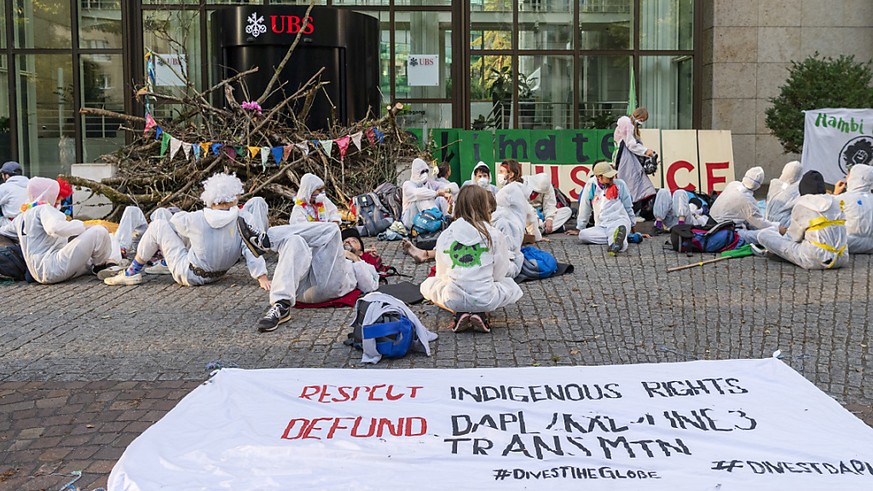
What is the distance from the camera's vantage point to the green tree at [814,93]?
17.4 meters

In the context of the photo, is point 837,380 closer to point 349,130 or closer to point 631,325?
point 631,325

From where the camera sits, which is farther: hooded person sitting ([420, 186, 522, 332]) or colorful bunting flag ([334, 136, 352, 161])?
colorful bunting flag ([334, 136, 352, 161])

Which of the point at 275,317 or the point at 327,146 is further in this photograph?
the point at 327,146

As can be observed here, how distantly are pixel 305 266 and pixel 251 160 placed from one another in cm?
613

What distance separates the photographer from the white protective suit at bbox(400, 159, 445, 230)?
13070 millimetres

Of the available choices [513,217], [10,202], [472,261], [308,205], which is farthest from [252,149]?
[472,261]

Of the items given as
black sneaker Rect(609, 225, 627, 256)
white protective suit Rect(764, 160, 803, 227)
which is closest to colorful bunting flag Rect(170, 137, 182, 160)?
black sneaker Rect(609, 225, 627, 256)

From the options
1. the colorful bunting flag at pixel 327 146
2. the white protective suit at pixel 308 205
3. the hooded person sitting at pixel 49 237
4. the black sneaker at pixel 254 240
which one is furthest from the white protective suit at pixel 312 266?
the colorful bunting flag at pixel 327 146

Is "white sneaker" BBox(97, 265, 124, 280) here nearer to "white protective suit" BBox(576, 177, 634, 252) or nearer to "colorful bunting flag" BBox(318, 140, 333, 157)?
"colorful bunting flag" BBox(318, 140, 333, 157)

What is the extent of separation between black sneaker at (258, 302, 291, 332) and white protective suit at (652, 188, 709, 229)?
6422 mm

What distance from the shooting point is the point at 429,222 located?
12602 mm

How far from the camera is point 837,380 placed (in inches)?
250

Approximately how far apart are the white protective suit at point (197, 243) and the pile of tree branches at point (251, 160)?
3.77 metres

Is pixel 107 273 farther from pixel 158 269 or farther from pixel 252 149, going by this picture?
pixel 252 149
